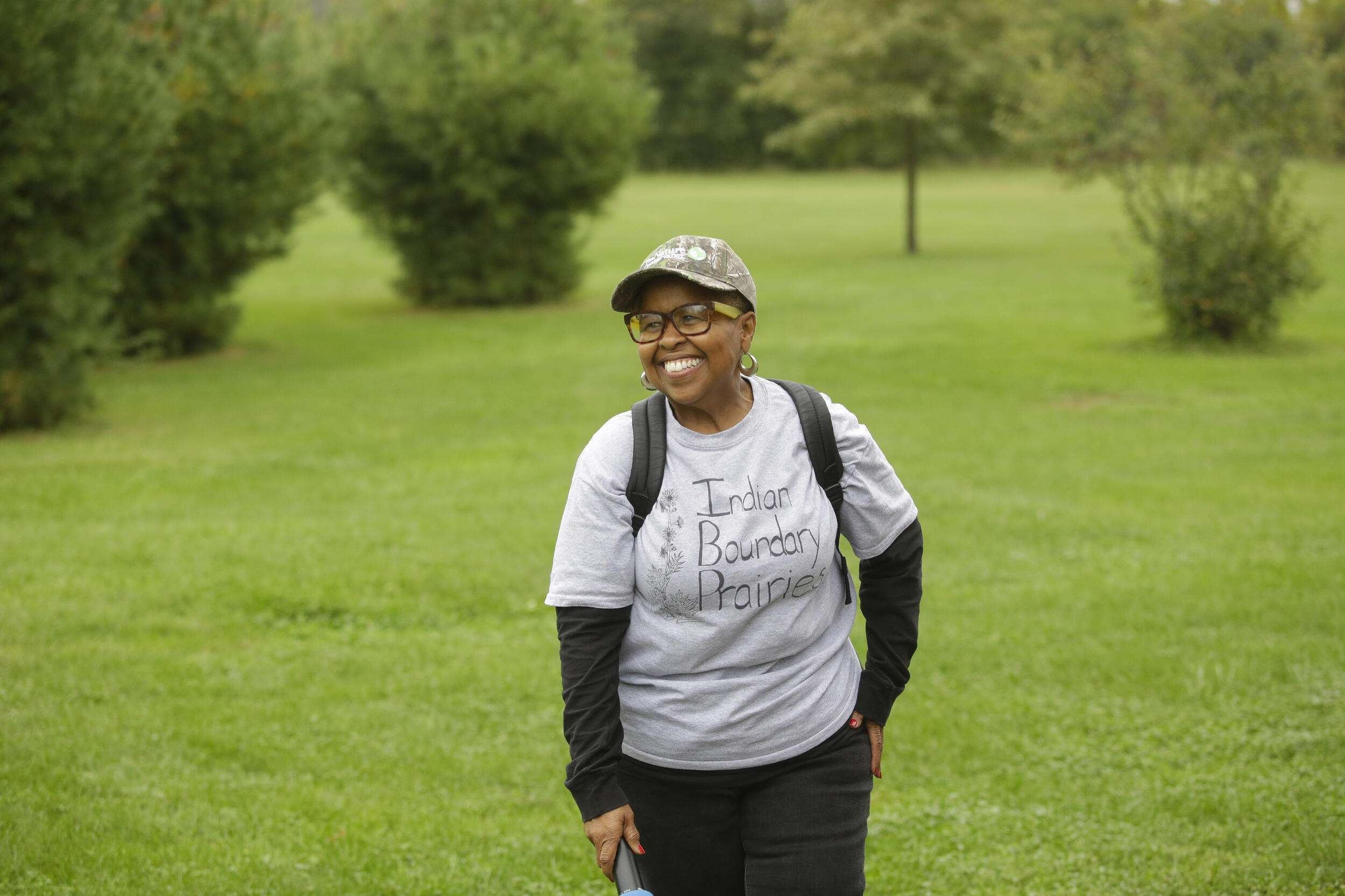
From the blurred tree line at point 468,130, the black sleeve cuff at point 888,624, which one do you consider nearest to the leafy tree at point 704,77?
the blurred tree line at point 468,130

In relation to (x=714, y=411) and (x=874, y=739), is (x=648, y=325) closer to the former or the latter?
(x=714, y=411)

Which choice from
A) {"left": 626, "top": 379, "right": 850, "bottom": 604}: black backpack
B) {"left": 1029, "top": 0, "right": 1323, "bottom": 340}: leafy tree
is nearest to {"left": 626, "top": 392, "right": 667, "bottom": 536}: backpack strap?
{"left": 626, "top": 379, "right": 850, "bottom": 604}: black backpack

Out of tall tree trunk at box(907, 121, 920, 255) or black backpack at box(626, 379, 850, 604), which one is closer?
black backpack at box(626, 379, 850, 604)

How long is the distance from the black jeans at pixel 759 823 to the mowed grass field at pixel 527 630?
1.71 metres

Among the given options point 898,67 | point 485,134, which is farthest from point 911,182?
point 485,134

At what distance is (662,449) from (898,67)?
3072cm

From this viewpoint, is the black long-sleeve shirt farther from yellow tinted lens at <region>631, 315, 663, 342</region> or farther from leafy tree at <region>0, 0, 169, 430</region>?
leafy tree at <region>0, 0, 169, 430</region>

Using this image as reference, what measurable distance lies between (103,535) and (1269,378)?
1205 centimetres

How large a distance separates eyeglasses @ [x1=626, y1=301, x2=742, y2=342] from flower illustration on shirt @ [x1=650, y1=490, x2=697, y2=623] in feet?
1.17

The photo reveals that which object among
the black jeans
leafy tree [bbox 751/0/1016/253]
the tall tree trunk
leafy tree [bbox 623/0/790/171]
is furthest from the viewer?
leafy tree [bbox 623/0/790/171]

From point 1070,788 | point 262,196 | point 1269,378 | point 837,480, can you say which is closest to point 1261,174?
point 1269,378

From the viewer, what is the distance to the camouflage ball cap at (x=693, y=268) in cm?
299

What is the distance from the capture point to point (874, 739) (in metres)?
3.30

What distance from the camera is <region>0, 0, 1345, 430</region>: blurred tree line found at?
1244cm
